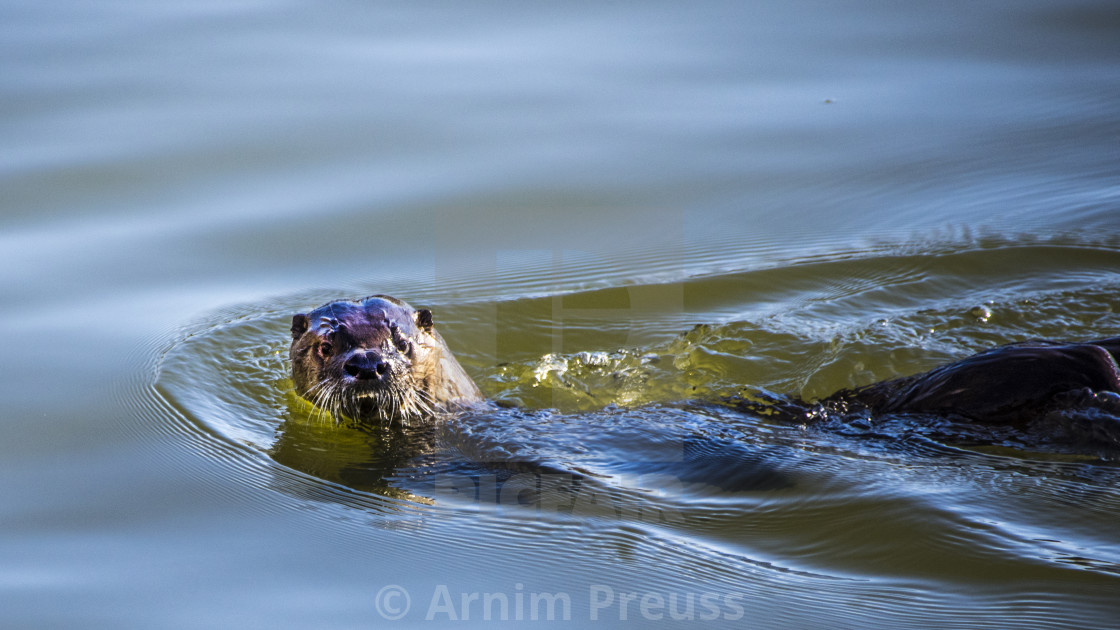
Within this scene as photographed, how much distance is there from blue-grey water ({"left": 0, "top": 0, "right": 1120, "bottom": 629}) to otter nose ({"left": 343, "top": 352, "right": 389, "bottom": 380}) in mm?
318

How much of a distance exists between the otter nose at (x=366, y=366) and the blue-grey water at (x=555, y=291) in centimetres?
32

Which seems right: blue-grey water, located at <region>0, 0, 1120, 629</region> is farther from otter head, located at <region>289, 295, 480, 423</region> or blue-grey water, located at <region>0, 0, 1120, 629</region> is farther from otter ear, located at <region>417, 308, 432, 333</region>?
otter ear, located at <region>417, 308, 432, 333</region>

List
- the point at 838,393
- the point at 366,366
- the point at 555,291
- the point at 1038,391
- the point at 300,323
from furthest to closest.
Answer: the point at 555,291
the point at 838,393
the point at 300,323
the point at 366,366
the point at 1038,391

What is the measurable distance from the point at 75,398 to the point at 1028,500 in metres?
3.36

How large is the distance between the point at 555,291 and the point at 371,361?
180 centimetres

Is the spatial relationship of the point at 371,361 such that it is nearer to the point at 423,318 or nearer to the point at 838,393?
the point at 423,318

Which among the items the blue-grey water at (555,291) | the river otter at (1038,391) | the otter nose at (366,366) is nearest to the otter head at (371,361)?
the otter nose at (366,366)

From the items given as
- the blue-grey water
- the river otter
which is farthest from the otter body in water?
the blue-grey water

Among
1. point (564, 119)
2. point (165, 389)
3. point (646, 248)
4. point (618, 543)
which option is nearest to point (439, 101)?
point (564, 119)

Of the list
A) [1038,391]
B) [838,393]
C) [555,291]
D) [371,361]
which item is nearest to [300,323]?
[371,361]

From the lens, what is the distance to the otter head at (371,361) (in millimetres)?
3660

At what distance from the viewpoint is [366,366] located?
11.8 ft

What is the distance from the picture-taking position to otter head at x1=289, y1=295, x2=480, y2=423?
3660 mm

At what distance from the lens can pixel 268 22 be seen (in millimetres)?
7832
